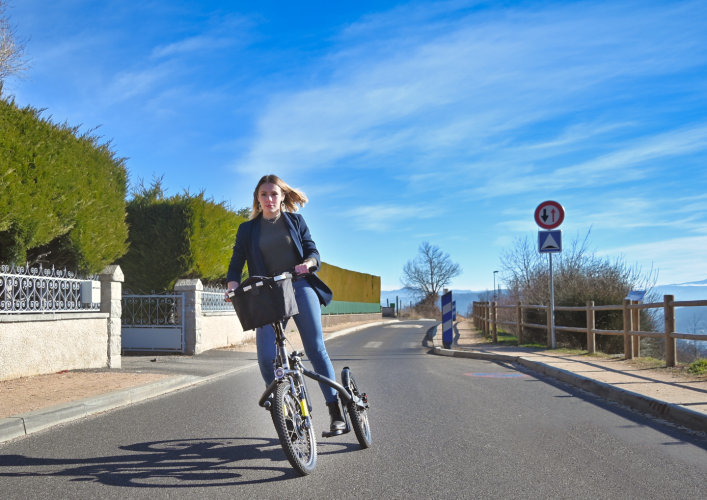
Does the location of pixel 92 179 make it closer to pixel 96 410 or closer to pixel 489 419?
pixel 96 410

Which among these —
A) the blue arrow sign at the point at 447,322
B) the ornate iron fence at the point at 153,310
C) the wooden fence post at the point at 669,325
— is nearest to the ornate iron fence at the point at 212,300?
the ornate iron fence at the point at 153,310

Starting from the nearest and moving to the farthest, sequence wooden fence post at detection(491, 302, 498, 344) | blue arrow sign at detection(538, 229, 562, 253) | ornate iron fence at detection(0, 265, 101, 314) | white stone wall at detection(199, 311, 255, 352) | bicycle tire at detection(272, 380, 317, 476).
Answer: bicycle tire at detection(272, 380, 317, 476), ornate iron fence at detection(0, 265, 101, 314), blue arrow sign at detection(538, 229, 562, 253), white stone wall at detection(199, 311, 255, 352), wooden fence post at detection(491, 302, 498, 344)

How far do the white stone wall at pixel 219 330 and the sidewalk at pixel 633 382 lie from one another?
6642 mm

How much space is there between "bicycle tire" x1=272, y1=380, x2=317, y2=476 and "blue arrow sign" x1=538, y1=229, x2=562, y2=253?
9978mm

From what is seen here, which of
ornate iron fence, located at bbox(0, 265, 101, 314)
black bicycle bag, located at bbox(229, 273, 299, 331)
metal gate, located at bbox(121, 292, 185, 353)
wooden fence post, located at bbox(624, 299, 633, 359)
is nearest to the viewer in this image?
black bicycle bag, located at bbox(229, 273, 299, 331)

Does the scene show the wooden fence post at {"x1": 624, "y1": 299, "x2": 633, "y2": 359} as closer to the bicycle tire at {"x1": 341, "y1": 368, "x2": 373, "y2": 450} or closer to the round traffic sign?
the round traffic sign

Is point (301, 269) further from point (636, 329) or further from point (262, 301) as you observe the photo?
point (636, 329)

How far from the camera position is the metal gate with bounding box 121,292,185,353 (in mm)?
13422

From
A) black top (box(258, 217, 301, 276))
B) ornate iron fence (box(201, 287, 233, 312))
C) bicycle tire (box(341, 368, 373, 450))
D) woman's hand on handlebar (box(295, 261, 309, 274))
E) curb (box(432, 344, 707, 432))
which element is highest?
black top (box(258, 217, 301, 276))

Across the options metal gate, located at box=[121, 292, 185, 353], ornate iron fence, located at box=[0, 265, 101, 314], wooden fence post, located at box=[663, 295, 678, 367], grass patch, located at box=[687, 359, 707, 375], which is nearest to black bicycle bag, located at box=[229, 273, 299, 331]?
ornate iron fence, located at box=[0, 265, 101, 314]

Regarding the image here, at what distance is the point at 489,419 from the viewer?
5.78 meters

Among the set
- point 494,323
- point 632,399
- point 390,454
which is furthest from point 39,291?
point 494,323

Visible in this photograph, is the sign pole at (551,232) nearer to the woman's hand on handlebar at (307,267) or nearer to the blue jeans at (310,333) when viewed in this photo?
the blue jeans at (310,333)

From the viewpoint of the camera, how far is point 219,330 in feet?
50.1
